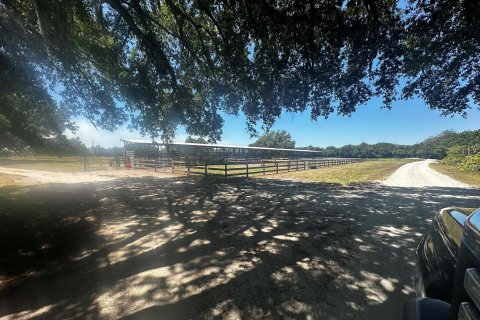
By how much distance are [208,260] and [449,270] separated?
135 inches

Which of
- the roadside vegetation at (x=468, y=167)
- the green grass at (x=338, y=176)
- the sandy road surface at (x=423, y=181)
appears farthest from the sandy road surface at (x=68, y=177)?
the roadside vegetation at (x=468, y=167)

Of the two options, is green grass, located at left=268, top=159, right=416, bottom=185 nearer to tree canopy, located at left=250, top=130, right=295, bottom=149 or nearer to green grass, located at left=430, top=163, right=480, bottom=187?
green grass, located at left=430, top=163, right=480, bottom=187

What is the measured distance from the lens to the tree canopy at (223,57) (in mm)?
7301

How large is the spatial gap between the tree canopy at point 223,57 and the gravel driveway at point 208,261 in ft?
17.6

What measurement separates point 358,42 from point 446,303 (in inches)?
330

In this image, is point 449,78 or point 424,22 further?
point 449,78

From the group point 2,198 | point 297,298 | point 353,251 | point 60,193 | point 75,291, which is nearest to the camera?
point 297,298

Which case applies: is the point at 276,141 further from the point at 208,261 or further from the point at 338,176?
the point at 208,261

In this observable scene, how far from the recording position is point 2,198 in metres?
8.95

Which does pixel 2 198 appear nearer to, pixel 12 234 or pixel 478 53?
pixel 12 234

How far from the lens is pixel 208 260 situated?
4.09 m

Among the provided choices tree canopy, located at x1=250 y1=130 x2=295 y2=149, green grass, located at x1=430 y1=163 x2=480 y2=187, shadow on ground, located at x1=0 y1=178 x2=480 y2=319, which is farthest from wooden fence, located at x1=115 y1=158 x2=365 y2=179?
tree canopy, located at x1=250 y1=130 x2=295 y2=149

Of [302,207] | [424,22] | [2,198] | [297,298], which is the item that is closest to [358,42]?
[424,22]

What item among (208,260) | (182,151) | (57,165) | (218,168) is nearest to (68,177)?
(218,168)
